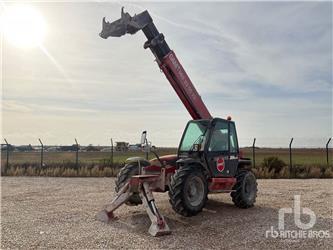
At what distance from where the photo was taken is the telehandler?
29.8 ft

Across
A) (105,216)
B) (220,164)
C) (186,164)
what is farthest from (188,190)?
(105,216)

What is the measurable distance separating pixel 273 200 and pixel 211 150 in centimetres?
337

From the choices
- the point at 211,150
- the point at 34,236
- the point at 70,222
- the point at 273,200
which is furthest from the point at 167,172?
the point at 273,200

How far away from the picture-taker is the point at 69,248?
23.5 ft

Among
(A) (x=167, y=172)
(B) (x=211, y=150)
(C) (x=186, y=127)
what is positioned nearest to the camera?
(A) (x=167, y=172)

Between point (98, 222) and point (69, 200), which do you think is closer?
point (98, 222)

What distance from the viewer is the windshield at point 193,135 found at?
10812mm

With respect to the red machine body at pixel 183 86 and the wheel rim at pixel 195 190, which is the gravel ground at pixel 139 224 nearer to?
the wheel rim at pixel 195 190

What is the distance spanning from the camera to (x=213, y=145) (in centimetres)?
1072

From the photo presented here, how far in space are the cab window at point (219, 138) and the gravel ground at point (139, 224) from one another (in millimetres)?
1606

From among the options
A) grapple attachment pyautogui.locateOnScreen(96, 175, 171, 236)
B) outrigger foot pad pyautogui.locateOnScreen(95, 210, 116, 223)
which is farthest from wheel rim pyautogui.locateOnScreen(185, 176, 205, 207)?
outrigger foot pad pyautogui.locateOnScreen(95, 210, 116, 223)

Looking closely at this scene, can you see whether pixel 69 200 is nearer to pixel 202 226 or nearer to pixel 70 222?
pixel 70 222

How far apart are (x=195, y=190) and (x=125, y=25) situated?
4.74 meters

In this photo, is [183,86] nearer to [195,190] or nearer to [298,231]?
[195,190]
